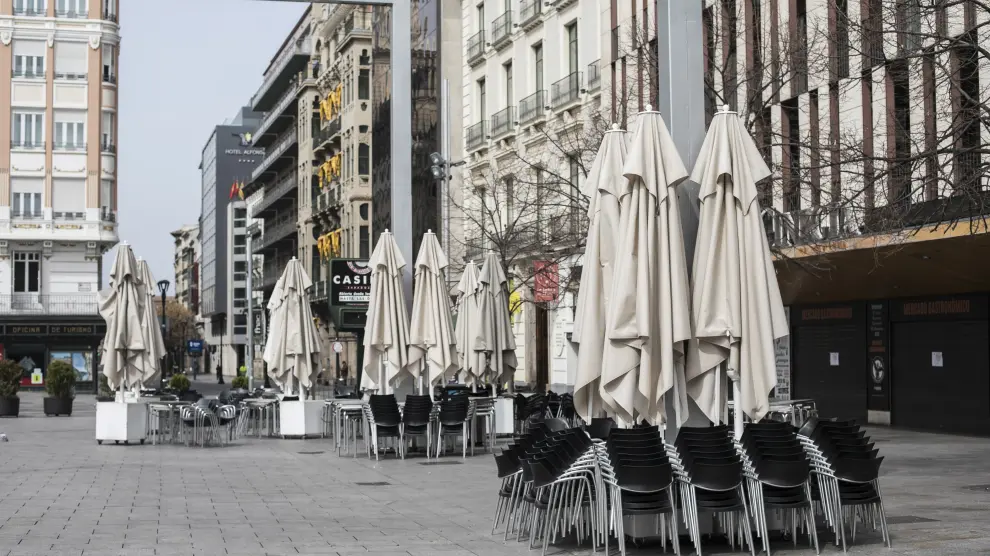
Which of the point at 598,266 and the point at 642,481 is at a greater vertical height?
the point at 598,266

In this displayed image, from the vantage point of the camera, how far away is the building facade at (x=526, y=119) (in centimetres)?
3910

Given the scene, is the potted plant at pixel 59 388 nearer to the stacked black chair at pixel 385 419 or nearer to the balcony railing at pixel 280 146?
the stacked black chair at pixel 385 419

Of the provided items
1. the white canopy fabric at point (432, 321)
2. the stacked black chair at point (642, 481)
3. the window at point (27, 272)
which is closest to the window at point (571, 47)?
the white canopy fabric at point (432, 321)

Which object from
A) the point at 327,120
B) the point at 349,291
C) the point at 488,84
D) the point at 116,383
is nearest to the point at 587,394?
the point at 116,383

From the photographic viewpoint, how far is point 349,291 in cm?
3525

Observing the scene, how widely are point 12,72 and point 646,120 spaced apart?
5897 centimetres

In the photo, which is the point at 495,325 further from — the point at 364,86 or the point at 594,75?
the point at 364,86

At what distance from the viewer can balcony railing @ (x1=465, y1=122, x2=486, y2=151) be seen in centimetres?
4978

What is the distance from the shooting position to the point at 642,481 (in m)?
10.1

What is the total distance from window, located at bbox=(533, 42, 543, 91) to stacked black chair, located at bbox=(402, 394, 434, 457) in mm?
25659

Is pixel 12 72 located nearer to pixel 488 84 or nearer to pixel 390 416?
pixel 488 84

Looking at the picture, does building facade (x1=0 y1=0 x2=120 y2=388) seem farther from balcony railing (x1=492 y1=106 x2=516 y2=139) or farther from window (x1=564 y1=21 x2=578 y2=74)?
window (x1=564 y1=21 x2=578 y2=74)

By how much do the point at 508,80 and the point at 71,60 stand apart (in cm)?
2773

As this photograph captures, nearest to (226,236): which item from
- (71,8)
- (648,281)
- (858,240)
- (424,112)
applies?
(71,8)
